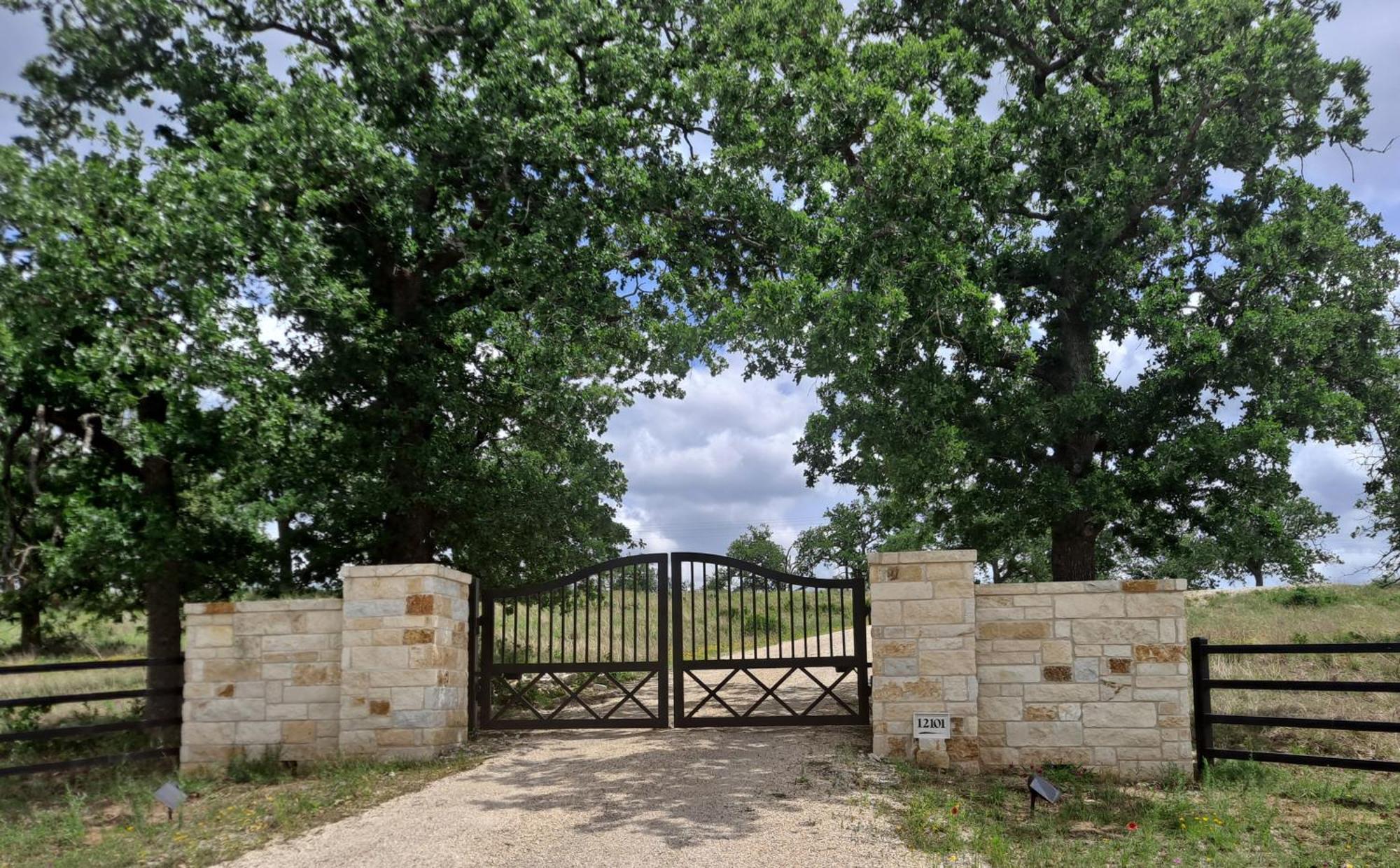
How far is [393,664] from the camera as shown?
9.84m

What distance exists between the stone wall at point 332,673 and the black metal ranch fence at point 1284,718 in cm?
751

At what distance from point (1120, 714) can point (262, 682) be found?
8.78 m

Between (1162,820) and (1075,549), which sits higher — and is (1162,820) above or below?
below

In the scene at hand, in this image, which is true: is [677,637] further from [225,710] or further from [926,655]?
[225,710]

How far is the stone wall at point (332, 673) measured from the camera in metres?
9.81

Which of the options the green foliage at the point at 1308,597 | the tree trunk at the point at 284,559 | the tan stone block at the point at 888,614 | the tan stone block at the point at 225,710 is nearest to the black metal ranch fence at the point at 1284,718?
the tan stone block at the point at 888,614

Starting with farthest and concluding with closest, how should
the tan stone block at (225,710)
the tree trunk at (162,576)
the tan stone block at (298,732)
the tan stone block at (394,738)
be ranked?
the tree trunk at (162,576) < the tan stone block at (225,710) < the tan stone block at (298,732) < the tan stone block at (394,738)

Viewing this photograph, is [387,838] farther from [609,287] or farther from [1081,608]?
[609,287]

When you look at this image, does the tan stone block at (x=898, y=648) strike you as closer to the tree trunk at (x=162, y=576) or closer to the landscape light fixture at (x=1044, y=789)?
the landscape light fixture at (x=1044, y=789)

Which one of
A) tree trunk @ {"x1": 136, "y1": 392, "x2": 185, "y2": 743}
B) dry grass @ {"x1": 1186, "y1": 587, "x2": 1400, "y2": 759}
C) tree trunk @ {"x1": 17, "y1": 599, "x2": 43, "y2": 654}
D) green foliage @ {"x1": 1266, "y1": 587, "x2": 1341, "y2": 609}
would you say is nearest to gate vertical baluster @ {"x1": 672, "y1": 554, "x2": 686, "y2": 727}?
tree trunk @ {"x1": 136, "y1": 392, "x2": 185, "y2": 743}

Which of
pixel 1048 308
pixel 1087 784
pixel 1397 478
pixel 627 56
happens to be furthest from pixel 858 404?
pixel 1397 478

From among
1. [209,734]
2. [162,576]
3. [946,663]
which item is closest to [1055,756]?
[946,663]

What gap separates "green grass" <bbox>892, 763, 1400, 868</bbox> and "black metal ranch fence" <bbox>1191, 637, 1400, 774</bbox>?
282mm

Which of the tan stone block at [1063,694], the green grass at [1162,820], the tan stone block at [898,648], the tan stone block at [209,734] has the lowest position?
the green grass at [1162,820]
